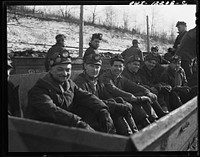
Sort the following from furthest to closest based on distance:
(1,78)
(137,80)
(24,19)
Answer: (137,80), (24,19), (1,78)

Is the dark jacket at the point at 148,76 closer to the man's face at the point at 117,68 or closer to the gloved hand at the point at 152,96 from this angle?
the gloved hand at the point at 152,96

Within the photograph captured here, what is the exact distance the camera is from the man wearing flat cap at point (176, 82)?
10.4 feet

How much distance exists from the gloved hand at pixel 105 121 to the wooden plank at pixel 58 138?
451mm

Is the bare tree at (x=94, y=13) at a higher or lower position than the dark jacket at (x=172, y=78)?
higher

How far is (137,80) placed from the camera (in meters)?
3.07

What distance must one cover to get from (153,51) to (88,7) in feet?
3.20

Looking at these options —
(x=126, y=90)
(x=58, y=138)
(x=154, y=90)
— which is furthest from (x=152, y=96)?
(x=58, y=138)

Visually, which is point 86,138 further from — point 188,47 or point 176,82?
point 188,47

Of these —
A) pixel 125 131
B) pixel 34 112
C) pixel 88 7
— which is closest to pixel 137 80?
pixel 125 131

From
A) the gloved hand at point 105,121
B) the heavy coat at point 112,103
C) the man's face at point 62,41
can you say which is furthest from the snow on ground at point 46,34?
the gloved hand at point 105,121

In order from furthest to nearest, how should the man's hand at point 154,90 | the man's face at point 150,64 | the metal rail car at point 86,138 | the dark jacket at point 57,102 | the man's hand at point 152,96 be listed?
the man's face at point 150,64 → the man's hand at point 154,90 → the man's hand at point 152,96 → the dark jacket at point 57,102 → the metal rail car at point 86,138

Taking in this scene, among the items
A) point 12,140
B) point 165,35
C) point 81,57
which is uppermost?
point 165,35

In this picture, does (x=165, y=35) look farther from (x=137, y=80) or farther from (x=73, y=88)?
(x=73, y=88)

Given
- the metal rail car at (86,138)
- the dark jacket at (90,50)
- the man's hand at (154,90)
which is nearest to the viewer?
the metal rail car at (86,138)
